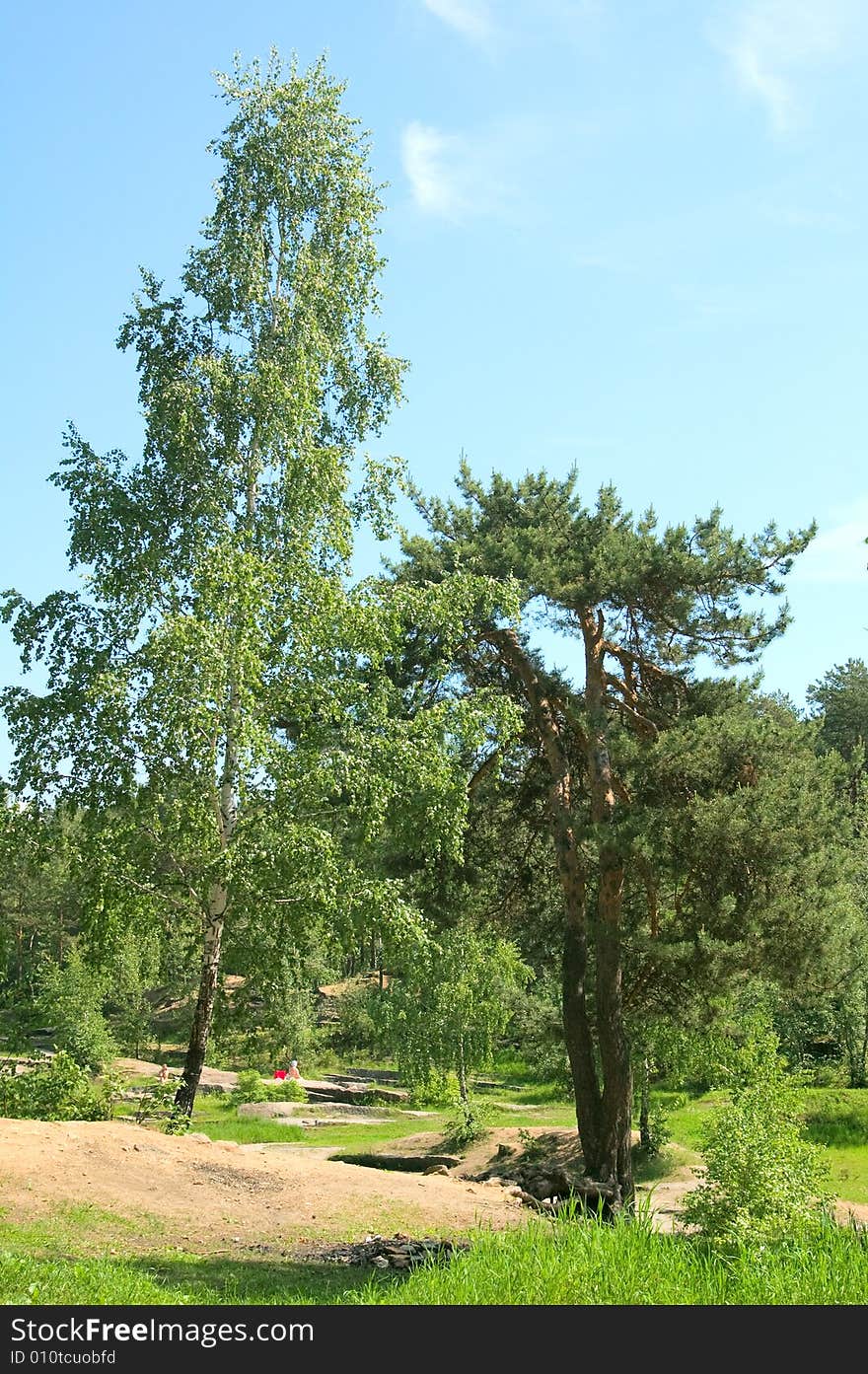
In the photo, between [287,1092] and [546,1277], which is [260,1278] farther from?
[287,1092]

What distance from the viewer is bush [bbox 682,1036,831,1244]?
27.2 ft

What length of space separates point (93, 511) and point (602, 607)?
7.64 m

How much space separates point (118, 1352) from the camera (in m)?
5.35

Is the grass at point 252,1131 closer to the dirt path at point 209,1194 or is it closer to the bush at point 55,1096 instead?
the bush at point 55,1096

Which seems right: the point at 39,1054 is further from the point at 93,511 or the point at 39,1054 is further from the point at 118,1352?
the point at 118,1352

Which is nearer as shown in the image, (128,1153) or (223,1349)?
(223,1349)

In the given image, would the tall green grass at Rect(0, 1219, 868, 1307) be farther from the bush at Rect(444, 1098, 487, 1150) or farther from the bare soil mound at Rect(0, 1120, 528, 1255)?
the bush at Rect(444, 1098, 487, 1150)

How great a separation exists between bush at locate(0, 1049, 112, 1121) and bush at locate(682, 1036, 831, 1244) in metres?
9.30

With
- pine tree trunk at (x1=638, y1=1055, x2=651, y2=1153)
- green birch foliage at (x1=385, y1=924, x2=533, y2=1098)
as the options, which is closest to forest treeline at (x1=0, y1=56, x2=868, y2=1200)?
pine tree trunk at (x1=638, y1=1055, x2=651, y2=1153)

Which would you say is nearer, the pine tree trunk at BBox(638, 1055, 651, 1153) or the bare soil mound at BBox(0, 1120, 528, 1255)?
the bare soil mound at BBox(0, 1120, 528, 1255)

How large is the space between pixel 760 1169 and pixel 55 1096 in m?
10.2

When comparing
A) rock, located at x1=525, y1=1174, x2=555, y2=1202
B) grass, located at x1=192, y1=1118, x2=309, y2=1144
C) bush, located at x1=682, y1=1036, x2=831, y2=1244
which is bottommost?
grass, located at x1=192, y1=1118, x2=309, y2=1144

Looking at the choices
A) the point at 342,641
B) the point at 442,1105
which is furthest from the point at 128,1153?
the point at 442,1105

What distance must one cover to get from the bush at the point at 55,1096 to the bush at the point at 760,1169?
930cm
